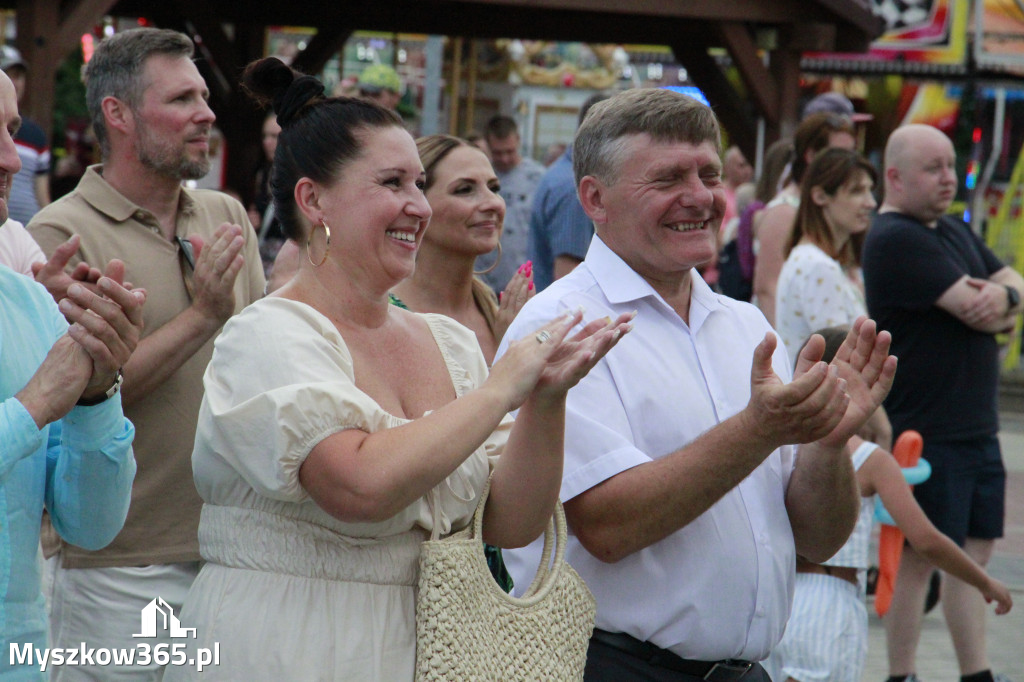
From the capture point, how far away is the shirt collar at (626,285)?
2.66m

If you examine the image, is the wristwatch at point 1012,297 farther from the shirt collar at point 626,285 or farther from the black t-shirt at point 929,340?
the shirt collar at point 626,285

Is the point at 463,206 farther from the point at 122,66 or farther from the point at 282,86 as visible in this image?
the point at 282,86

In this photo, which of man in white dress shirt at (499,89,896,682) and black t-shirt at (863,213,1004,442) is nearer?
man in white dress shirt at (499,89,896,682)

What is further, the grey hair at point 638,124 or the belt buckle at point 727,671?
the grey hair at point 638,124

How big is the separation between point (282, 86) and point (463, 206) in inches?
54.2

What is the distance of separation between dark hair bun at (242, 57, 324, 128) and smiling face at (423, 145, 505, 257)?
4.33 ft

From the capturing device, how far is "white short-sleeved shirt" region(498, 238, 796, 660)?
2.49 metres

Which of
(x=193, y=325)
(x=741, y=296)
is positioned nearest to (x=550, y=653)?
(x=193, y=325)

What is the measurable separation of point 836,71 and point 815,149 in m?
11.6

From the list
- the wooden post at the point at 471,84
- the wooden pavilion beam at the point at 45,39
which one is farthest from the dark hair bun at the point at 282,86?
the wooden post at the point at 471,84

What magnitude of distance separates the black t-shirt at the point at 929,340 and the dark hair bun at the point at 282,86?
10.9ft

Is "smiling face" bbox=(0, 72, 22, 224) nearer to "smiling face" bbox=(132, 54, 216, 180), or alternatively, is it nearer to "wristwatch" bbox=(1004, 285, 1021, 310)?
"smiling face" bbox=(132, 54, 216, 180)

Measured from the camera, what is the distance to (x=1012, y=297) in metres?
5.11

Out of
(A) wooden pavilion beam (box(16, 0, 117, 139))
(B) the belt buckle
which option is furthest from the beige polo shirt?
(A) wooden pavilion beam (box(16, 0, 117, 139))
